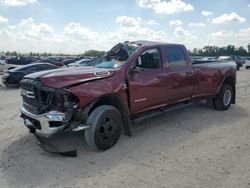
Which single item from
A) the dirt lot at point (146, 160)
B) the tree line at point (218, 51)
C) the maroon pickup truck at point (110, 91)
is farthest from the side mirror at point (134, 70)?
the tree line at point (218, 51)

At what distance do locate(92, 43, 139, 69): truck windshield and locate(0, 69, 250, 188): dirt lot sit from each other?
1.52 meters

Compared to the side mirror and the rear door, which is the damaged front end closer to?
the side mirror

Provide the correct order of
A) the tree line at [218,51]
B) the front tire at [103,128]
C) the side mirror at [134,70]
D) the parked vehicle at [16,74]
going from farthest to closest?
the tree line at [218,51], the parked vehicle at [16,74], the side mirror at [134,70], the front tire at [103,128]

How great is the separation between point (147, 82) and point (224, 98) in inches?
147

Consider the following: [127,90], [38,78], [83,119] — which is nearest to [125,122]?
[127,90]

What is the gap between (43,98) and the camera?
5.21m

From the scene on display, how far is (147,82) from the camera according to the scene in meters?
6.18

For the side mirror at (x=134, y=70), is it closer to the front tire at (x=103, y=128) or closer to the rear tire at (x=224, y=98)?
the front tire at (x=103, y=128)

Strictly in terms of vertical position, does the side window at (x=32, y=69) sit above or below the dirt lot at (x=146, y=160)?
above

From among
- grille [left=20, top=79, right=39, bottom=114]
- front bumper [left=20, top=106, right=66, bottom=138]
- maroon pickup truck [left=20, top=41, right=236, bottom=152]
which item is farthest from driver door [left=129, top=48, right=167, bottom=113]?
grille [left=20, top=79, right=39, bottom=114]

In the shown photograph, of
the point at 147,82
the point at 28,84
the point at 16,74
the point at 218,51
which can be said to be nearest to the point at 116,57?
the point at 147,82

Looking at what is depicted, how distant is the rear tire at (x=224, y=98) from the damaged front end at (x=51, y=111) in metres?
5.02

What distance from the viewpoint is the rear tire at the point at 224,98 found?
8.81 metres

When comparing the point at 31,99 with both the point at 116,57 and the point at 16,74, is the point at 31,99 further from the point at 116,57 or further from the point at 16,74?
the point at 16,74
